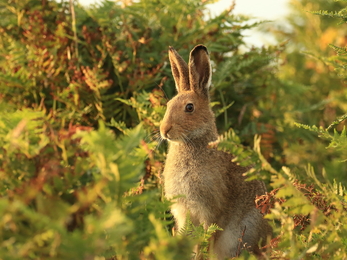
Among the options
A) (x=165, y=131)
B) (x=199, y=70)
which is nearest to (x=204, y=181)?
(x=165, y=131)

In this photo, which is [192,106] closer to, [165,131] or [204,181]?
[165,131]

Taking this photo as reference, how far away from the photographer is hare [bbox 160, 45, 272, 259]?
4883mm

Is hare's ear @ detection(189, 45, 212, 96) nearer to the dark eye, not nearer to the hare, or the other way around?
the hare

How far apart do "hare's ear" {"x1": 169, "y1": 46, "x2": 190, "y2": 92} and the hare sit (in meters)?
0.16

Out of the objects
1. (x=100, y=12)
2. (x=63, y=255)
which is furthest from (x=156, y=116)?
(x=63, y=255)

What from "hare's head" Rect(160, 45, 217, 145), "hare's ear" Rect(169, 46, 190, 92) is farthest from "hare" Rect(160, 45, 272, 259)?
"hare's ear" Rect(169, 46, 190, 92)

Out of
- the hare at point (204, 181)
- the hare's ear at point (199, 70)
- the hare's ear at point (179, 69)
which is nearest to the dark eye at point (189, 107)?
the hare at point (204, 181)

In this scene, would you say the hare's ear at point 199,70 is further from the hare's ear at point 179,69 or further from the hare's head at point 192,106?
the hare's ear at point 179,69

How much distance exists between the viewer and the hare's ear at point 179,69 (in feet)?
17.5

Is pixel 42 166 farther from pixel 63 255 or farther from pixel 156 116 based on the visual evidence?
pixel 156 116

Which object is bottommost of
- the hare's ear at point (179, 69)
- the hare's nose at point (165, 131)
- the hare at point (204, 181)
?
the hare at point (204, 181)

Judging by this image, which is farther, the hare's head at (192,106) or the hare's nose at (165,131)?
the hare's head at (192,106)

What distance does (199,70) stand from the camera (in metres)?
5.30

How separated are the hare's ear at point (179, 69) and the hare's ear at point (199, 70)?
0.48 feet
